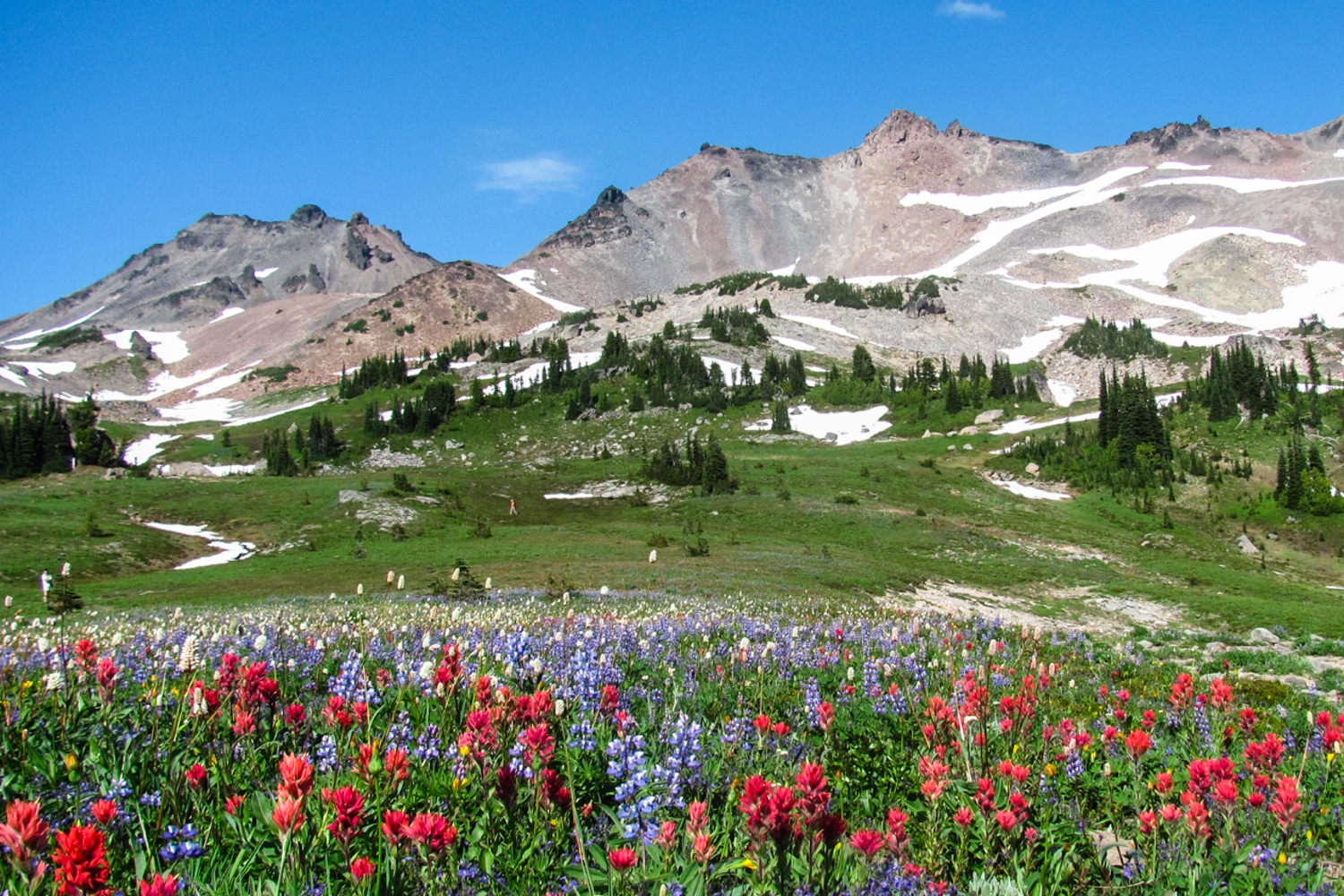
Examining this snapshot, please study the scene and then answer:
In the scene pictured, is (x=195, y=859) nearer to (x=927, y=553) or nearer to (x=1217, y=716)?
(x=1217, y=716)

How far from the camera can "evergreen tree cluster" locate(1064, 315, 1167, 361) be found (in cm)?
15762

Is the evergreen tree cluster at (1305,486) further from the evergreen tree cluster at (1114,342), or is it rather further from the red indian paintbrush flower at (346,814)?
the evergreen tree cluster at (1114,342)

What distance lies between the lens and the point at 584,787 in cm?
428

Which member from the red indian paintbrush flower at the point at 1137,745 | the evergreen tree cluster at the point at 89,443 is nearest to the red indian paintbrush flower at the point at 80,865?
the red indian paintbrush flower at the point at 1137,745

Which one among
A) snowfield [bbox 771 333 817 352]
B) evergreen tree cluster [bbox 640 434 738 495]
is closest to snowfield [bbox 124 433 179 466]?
evergreen tree cluster [bbox 640 434 738 495]

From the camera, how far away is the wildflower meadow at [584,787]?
2883 millimetres

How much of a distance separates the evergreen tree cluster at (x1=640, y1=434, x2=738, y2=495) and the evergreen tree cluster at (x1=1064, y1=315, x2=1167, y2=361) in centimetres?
12778

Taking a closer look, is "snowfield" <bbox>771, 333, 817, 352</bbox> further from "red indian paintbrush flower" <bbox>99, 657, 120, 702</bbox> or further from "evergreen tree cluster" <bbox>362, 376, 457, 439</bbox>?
"red indian paintbrush flower" <bbox>99, 657, 120, 702</bbox>

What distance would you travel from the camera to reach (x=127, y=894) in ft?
9.32

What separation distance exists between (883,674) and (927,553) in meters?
36.9

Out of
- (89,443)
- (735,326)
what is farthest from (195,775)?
(735,326)

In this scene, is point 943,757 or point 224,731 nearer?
point 224,731

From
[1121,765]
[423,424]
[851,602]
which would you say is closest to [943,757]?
[1121,765]

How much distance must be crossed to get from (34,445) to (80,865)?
93812 millimetres
